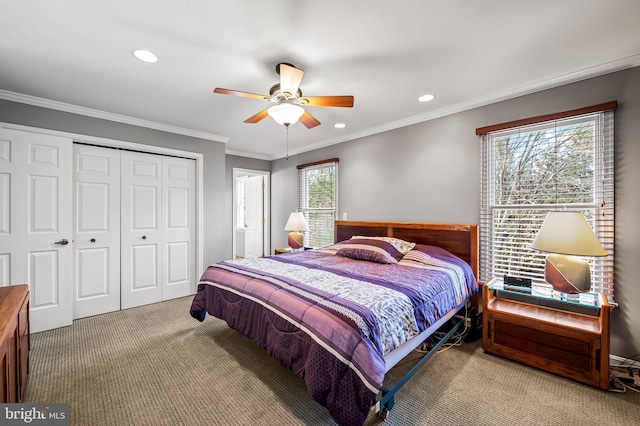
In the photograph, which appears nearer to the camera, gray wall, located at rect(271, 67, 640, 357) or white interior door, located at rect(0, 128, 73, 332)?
gray wall, located at rect(271, 67, 640, 357)

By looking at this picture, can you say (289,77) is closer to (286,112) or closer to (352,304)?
(286,112)

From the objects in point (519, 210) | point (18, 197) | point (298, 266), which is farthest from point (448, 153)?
point (18, 197)

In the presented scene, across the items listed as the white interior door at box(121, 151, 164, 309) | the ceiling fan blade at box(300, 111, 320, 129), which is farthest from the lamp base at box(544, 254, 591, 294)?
the white interior door at box(121, 151, 164, 309)

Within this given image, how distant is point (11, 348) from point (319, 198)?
3.86 metres

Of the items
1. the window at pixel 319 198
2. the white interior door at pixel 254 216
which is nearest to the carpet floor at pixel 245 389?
the window at pixel 319 198

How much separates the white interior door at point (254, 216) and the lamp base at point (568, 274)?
4.82 metres

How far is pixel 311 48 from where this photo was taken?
1982 mm

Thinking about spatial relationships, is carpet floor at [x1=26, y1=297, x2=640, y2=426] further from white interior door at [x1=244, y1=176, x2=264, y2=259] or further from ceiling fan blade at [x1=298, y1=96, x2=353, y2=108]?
white interior door at [x1=244, y1=176, x2=264, y2=259]

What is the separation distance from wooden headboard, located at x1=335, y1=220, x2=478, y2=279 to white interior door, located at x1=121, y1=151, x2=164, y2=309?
9.42 feet

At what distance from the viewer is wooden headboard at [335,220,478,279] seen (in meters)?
2.87

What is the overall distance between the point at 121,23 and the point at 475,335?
154 inches

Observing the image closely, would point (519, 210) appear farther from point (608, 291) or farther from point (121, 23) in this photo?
point (121, 23)

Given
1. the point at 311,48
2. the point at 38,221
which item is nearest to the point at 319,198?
the point at 311,48

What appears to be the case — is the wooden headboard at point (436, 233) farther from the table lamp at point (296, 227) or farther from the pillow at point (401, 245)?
the table lamp at point (296, 227)
